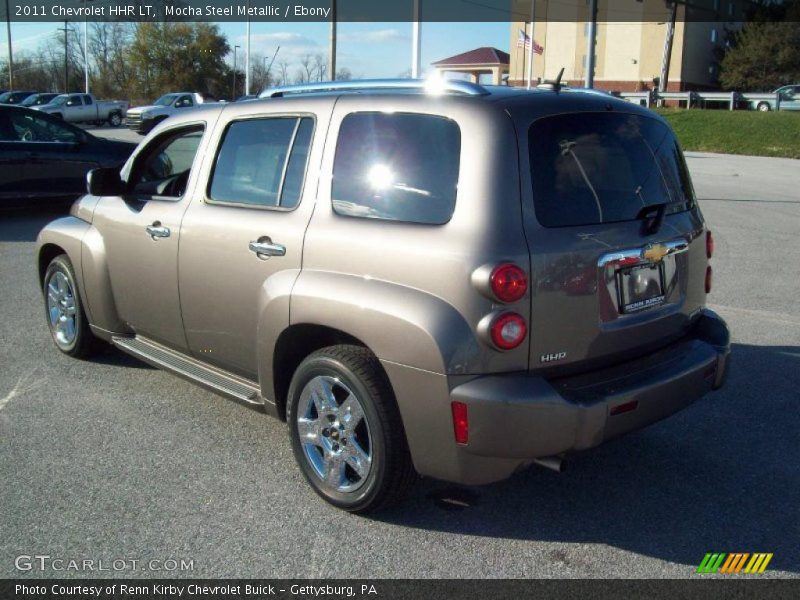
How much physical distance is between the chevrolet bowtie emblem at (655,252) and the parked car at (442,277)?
0.02m

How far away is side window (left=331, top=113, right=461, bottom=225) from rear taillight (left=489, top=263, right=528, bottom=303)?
0.34 meters

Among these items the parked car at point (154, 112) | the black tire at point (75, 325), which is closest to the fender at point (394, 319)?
the black tire at point (75, 325)

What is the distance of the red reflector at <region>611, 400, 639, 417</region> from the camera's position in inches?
132

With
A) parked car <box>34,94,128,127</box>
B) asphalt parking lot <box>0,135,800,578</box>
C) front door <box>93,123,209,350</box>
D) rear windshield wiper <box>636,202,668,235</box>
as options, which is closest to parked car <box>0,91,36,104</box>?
parked car <box>34,94,128,127</box>

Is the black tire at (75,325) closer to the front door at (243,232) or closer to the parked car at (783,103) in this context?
the front door at (243,232)

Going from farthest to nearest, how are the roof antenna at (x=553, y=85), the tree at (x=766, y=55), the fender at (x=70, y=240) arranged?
the tree at (x=766, y=55)
the fender at (x=70, y=240)
the roof antenna at (x=553, y=85)

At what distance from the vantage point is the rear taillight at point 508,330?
318 centimetres

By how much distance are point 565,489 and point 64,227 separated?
3.88m

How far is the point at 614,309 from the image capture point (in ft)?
11.6

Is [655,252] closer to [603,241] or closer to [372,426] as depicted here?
[603,241]

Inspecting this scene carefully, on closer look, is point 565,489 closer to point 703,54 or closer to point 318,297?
point 318,297

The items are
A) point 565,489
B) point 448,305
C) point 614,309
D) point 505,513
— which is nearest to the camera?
point 448,305

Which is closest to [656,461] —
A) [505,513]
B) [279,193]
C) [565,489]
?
[565,489]

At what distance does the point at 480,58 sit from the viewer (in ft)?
231
